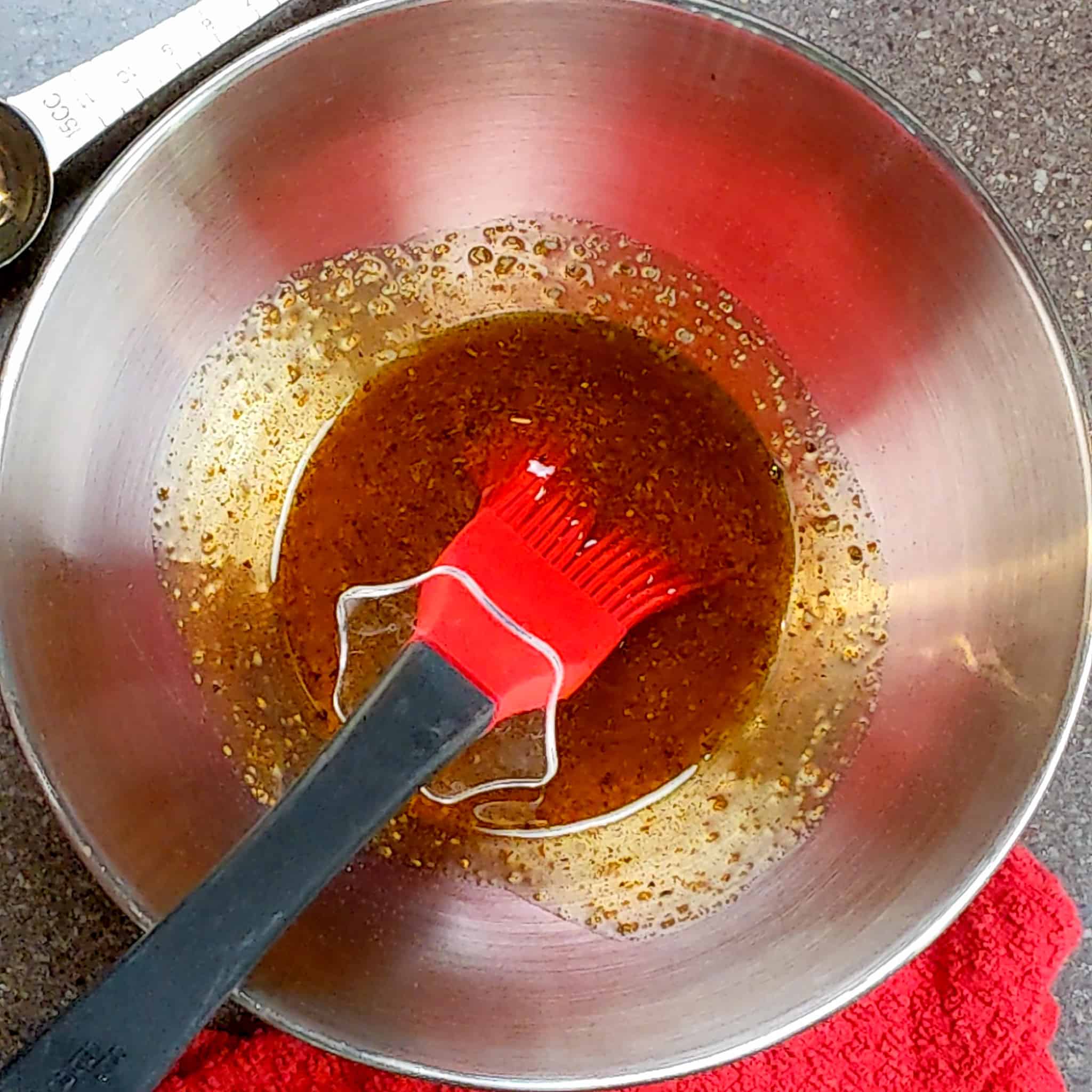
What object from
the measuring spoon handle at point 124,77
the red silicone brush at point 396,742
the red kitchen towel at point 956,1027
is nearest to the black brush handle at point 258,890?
the red silicone brush at point 396,742

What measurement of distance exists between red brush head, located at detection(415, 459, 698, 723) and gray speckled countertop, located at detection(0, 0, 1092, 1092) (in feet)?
0.89

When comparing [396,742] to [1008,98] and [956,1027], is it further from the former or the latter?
[1008,98]

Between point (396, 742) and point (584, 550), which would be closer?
point (396, 742)

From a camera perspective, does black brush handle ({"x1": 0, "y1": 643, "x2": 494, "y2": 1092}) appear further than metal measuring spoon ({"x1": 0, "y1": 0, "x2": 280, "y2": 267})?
No

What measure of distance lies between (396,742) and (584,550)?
205mm

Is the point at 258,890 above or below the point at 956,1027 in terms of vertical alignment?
above

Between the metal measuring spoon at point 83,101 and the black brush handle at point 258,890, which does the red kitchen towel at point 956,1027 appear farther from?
the metal measuring spoon at point 83,101

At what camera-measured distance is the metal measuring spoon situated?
2.43 ft

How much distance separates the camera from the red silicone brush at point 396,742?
0.51 m

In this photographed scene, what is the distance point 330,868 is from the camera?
55cm

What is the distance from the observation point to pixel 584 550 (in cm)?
75

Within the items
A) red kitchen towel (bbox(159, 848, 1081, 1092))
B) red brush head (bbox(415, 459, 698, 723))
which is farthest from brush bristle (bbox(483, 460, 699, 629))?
red kitchen towel (bbox(159, 848, 1081, 1092))

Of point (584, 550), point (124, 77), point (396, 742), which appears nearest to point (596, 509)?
point (584, 550)

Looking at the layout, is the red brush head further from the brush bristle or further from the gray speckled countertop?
the gray speckled countertop
